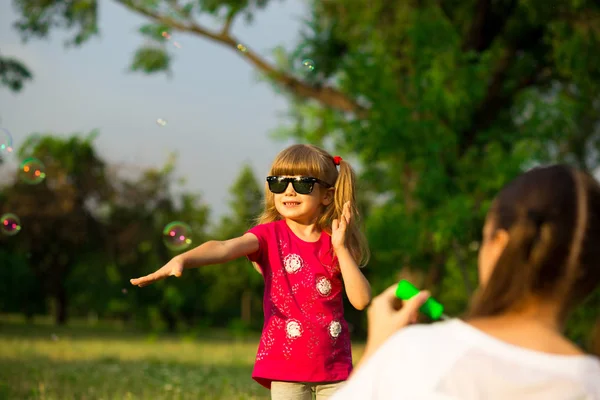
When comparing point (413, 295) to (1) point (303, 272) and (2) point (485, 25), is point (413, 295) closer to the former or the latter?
(1) point (303, 272)

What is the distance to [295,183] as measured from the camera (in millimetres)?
4074

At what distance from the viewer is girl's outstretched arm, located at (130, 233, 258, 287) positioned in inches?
113

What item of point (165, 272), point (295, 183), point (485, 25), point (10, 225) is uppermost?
point (485, 25)

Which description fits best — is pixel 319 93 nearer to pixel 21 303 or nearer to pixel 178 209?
pixel 178 209

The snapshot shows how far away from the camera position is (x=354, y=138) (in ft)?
55.7

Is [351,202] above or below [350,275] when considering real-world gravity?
above

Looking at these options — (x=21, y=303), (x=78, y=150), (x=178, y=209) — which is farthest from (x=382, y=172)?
(x=21, y=303)

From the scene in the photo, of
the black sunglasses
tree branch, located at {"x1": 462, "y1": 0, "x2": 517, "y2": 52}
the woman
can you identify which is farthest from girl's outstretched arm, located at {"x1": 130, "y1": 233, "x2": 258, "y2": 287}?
tree branch, located at {"x1": 462, "y1": 0, "x2": 517, "y2": 52}

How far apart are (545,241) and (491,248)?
109 millimetres

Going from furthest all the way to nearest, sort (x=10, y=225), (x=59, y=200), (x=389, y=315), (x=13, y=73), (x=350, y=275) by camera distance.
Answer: (x=59, y=200), (x=13, y=73), (x=10, y=225), (x=350, y=275), (x=389, y=315)

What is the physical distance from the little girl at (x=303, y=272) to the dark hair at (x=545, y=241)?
6.96 feet

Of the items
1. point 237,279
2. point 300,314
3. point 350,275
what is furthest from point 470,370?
point 237,279

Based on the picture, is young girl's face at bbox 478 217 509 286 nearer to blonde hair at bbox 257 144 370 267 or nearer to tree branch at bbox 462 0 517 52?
blonde hair at bbox 257 144 370 267

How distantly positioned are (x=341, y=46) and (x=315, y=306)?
16.1m
